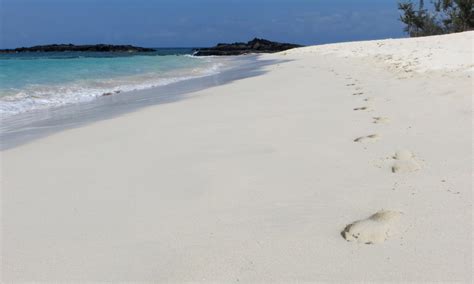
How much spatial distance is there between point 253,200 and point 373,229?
72cm

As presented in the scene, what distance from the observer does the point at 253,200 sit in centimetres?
245

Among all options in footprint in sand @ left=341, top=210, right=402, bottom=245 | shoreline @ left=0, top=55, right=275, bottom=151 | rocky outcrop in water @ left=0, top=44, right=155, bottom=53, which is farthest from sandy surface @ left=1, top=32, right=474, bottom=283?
rocky outcrop in water @ left=0, top=44, right=155, bottom=53


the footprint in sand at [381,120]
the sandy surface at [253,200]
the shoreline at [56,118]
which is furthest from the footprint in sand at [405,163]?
the shoreline at [56,118]

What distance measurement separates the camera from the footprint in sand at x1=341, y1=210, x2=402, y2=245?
189 cm

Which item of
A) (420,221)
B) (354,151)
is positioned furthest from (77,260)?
(354,151)

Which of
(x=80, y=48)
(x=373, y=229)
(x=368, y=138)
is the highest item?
(x=80, y=48)

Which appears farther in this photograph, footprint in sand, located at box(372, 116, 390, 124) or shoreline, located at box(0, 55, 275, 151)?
shoreline, located at box(0, 55, 275, 151)

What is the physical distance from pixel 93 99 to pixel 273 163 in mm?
6598

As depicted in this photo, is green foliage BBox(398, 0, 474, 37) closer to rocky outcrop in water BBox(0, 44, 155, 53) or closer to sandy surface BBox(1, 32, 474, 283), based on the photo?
sandy surface BBox(1, 32, 474, 283)

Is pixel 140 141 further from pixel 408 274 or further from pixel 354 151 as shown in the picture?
pixel 408 274

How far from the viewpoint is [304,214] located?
7.27 feet

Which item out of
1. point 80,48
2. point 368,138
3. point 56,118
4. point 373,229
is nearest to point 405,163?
point 368,138

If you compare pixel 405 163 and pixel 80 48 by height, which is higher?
pixel 80 48

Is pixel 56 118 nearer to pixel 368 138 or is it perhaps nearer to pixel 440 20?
pixel 368 138
